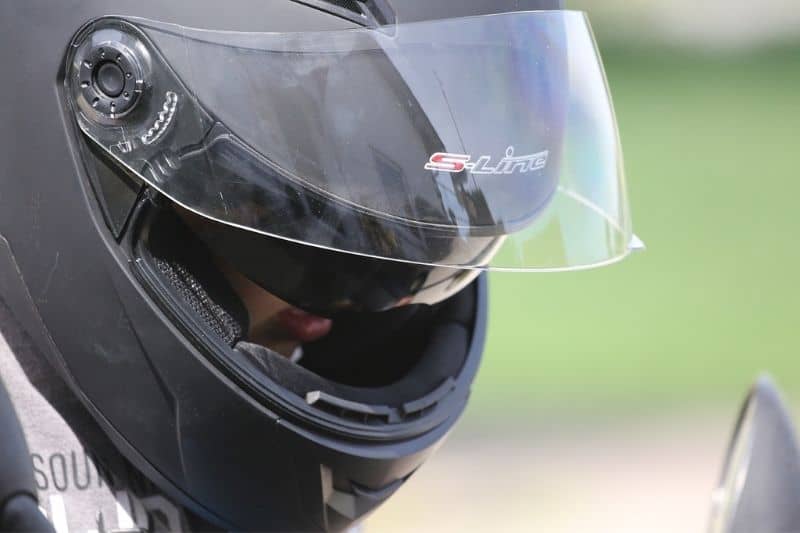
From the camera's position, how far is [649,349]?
4.60 metres

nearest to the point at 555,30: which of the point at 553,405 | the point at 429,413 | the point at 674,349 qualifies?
the point at 429,413

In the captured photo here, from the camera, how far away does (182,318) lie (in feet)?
3.60

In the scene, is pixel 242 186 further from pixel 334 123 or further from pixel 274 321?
pixel 274 321

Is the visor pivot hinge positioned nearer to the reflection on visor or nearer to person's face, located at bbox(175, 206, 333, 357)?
the reflection on visor

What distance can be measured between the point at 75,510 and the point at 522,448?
2.62 meters

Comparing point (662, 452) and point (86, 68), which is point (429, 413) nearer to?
point (86, 68)

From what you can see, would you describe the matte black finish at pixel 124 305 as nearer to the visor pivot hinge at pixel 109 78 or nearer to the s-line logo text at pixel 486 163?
the visor pivot hinge at pixel 109 78

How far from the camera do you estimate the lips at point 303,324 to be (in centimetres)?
139

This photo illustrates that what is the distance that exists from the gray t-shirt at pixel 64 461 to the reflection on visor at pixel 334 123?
0.21 m

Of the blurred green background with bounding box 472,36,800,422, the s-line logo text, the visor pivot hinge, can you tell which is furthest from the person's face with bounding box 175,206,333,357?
the blurred green background with bounding box 472,36,800,422

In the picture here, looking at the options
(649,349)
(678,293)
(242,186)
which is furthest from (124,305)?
(678,293)

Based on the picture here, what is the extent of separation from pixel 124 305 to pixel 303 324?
1.20ft

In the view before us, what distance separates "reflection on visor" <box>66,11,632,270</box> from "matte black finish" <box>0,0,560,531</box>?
2cm

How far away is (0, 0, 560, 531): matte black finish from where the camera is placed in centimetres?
106
